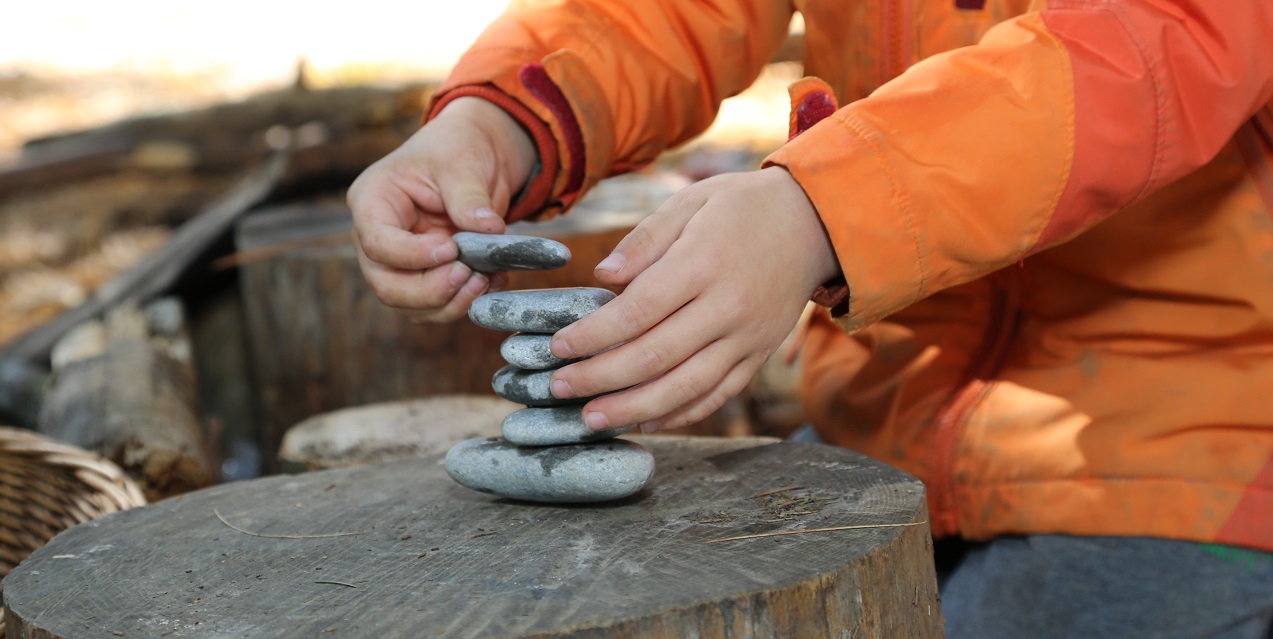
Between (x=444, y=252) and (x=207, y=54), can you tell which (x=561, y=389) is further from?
(x=207, y=54)

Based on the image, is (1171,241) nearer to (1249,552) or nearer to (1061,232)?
(1061,232)

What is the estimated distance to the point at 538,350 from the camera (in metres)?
1.51

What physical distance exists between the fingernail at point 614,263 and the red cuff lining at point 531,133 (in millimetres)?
670

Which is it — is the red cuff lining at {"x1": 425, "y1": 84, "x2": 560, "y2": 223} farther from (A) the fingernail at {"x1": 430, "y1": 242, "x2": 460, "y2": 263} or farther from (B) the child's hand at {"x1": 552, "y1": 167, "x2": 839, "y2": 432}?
(B) the child's hand at {"x1": 552, "y1": 167, "x2": 839, "y2": 432}

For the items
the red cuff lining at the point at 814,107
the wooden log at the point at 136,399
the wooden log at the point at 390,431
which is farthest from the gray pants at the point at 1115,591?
Answer: the wooden log at the point at 136,399

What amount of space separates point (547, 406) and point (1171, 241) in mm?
930

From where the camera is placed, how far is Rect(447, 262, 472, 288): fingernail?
1722mm

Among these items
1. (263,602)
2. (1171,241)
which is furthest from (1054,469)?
(263,602)

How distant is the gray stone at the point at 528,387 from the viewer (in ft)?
5.07

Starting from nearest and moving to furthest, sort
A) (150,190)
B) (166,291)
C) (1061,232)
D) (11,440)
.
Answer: (1061,232) → (11,440) → (166,291) → (150,190)

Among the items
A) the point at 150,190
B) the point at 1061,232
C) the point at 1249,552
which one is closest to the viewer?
the point at 1061,232

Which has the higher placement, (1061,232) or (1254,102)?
(1254,102)

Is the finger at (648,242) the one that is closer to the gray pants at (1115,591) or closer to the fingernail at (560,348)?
the fingernail at (560,348)

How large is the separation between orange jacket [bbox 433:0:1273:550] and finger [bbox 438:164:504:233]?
0.68 feet
